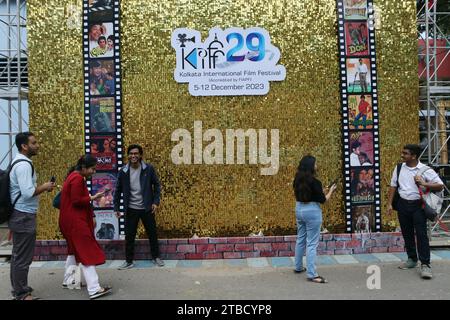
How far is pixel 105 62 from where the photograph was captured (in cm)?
695

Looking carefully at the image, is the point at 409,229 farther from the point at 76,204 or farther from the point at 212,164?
the point at 76,204

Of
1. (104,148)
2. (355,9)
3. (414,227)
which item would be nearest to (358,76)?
(355,9)

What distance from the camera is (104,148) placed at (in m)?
6.96

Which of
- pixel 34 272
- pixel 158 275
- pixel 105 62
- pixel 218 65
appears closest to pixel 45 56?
pixel 105 62

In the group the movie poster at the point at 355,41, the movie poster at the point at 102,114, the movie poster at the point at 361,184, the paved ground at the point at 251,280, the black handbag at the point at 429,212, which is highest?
the movie poster at the point at 355,41

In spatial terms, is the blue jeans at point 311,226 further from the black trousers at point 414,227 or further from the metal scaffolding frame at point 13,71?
the metal scaffolding frame at point 13,71

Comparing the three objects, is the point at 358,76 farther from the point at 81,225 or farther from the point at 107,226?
the point at 81,225

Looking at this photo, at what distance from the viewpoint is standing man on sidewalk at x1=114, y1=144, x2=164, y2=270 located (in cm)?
645

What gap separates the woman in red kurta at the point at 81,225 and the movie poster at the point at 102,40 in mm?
2289

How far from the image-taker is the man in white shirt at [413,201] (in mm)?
5719

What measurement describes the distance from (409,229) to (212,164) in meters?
2.82

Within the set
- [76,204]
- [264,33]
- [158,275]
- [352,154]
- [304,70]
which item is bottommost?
[158,275]

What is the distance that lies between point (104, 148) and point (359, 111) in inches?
149

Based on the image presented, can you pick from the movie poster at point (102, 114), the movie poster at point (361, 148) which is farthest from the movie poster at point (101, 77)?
the movie poster at point (361, 148)
